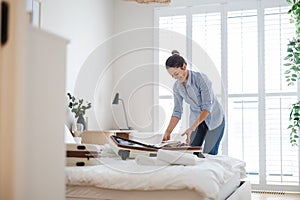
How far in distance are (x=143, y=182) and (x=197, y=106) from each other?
1.45m

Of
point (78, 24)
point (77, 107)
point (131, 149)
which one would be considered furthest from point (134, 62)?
point (131, 149)

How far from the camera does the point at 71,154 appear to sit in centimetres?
228

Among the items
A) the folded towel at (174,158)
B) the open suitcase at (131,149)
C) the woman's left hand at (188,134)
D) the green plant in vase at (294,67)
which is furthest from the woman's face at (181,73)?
the green plant in vase at (294,67)

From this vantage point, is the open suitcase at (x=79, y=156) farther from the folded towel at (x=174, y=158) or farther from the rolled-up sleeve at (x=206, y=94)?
the rolled-up sleeve at (x=206, y=94)

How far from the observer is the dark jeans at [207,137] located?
3314mm

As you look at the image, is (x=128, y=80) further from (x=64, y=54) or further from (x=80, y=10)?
(x=64, y=54)

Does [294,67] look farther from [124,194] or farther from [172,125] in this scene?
[124,194]

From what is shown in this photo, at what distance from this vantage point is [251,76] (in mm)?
4719

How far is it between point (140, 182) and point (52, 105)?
2.62ft

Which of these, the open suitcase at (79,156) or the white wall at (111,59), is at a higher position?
the white wall at (111,59)

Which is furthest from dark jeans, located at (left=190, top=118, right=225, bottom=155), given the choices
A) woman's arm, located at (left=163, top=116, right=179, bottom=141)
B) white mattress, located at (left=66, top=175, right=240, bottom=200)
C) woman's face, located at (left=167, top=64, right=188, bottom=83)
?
white mattress, located at (left=66, top=175, right=240, bottom=200)

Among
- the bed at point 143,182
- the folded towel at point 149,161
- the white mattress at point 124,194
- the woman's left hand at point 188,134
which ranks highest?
the woman's left hand at point 188,134

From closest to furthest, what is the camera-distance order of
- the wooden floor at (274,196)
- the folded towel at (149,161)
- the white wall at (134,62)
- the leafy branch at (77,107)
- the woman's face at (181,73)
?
the folded towel at (149,161) → the woman's face at (181,73) → the leafy branch at (77,107) → the wooden floor at (274,196) → the white wall at (134,62)

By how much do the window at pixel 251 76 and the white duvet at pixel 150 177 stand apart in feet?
7.66
